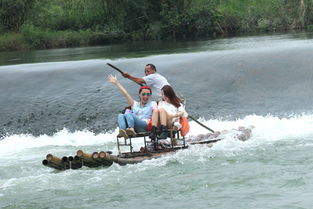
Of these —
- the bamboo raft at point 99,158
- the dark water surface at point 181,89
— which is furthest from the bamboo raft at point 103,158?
the dark water surface at point 181,89

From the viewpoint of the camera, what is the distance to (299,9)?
37.5 meters

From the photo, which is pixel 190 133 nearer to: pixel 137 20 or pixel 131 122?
pixel 131 122

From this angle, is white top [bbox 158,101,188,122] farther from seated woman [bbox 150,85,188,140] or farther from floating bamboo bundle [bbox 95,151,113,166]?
floating bamboo bundle [bbox 95,151,113,166]

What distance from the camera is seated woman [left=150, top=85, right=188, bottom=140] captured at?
1170 cm

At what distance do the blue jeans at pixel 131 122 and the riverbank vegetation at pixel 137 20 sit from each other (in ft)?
86.1

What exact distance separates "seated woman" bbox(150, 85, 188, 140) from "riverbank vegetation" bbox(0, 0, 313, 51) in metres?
25.7

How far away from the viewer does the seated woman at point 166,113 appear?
11.7 metres

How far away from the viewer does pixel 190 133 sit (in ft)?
50.4

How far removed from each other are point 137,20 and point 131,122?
3395cm

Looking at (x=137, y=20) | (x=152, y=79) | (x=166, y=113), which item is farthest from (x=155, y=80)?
(x=137, y=20)

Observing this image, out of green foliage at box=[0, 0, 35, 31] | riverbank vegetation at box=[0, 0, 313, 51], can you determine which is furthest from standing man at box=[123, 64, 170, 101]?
green foliage at box=[0, 0, 35, 31]

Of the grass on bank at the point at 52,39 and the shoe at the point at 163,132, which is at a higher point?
the shoe at the point at 163,132

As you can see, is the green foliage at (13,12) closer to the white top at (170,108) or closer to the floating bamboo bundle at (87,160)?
the white top at (170,108)

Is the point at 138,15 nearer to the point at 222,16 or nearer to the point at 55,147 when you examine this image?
the point at 222,16
